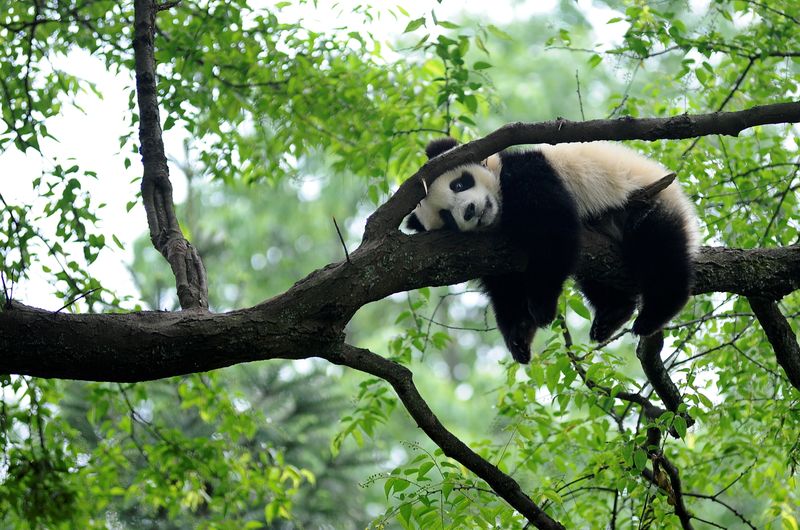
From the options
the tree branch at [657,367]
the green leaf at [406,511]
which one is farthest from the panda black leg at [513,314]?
the green leaf at [406,511]

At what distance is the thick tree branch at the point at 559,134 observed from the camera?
2.91 metres

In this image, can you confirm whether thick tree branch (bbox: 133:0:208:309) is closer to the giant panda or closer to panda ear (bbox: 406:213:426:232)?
the giant panda

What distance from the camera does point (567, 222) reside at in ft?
11.9

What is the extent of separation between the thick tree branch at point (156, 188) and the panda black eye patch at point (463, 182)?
56.8 inches

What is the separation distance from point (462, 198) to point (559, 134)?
3.11 feet

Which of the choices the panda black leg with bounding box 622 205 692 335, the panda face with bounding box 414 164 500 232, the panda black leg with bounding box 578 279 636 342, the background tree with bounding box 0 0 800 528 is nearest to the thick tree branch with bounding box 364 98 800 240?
the background tree with bounding box 0 0 800 528

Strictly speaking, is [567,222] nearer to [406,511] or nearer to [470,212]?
[470,212]

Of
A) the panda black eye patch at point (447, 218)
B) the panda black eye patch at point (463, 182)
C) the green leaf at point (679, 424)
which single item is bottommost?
the green leaf at point (679, 424)

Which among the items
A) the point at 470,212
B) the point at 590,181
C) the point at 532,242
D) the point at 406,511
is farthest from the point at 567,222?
the point at 406,511

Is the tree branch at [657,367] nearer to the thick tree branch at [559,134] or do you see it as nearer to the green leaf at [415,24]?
the thick tree branch at [559,134]

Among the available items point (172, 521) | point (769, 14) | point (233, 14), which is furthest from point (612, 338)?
point (172, 521)

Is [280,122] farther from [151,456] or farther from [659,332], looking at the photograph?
[659,332]

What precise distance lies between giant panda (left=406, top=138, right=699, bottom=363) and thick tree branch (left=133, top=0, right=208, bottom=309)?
3.62ft

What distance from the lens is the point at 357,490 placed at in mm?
8914
